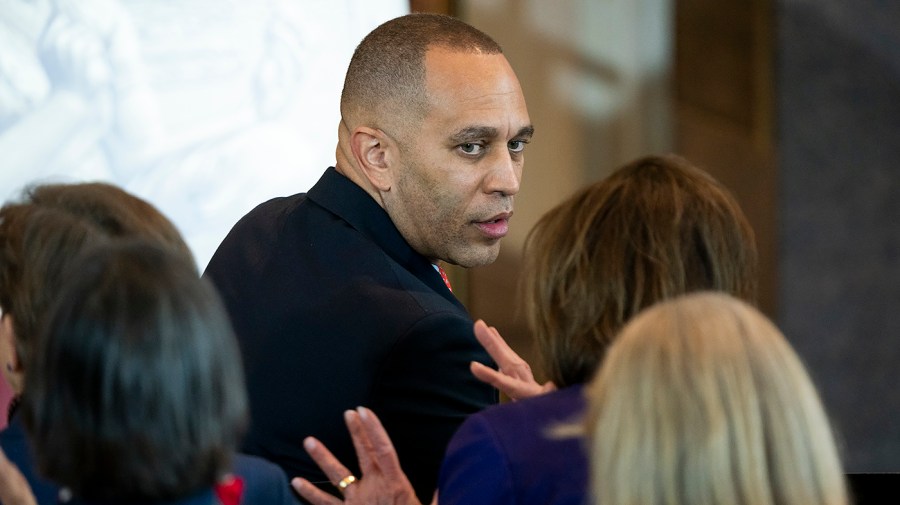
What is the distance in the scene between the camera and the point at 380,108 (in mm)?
2254

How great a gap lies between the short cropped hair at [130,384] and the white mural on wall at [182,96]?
172 centimetres

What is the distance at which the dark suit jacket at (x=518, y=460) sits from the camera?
1374 millimetres

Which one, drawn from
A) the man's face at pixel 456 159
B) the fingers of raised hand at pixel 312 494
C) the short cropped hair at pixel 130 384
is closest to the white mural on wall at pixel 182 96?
the man's face at pixel 456 159

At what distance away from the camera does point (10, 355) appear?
149 centimetres

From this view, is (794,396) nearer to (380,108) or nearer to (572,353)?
(572,353)

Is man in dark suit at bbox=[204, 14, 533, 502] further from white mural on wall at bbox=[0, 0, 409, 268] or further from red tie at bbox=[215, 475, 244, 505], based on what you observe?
white mural on wall at bbox=[0, 0, 409, 268]

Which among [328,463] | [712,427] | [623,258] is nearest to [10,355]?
[328,463]

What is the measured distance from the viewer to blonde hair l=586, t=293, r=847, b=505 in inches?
41.4

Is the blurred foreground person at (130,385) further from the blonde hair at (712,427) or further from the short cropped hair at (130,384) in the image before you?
the blonde hair at (712,427)

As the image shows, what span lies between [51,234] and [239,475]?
13.8 inches

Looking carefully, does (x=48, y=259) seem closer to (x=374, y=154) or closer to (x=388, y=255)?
(x=388, y=255)

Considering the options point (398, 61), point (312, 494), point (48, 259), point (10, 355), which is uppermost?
point (398, 61)

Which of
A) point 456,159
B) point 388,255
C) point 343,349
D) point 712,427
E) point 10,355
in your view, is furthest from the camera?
point 456,159

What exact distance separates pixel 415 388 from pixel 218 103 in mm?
1426
